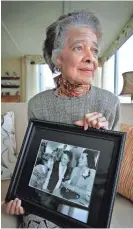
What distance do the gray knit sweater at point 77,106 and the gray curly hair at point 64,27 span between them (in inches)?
4.2

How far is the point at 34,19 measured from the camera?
132 centimetres

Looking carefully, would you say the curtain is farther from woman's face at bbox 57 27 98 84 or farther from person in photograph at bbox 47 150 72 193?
person in photograph at bbox 47 150 72 193

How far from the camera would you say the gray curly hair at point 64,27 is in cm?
51

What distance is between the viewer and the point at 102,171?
0.38 m

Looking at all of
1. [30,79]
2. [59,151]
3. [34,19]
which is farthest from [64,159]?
[34,19]

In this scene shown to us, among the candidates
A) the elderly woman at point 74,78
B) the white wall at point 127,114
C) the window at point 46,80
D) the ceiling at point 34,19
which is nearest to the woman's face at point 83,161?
the elderly woman at point 74,78

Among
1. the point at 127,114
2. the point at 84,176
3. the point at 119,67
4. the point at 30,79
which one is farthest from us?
the point at 30,79

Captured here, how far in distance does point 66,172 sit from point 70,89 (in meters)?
0.22

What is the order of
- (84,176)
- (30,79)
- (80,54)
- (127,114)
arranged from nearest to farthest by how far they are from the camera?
(84,176) < (80,54) < (127,114) < (30,79)

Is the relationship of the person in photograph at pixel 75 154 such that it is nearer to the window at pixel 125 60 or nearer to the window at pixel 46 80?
the window at pixel 46 80

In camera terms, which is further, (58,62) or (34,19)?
(34,19)

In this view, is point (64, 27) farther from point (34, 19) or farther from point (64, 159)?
point (34, 19)

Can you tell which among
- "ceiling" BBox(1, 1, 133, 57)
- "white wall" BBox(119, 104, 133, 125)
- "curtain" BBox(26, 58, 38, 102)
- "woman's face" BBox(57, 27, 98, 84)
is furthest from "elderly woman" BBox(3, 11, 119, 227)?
"curtain" BBox(26, 58, 38, 102)

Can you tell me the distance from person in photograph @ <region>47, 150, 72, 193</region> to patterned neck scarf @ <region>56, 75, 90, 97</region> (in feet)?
0.57
